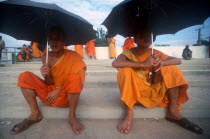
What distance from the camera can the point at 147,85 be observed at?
75.7 inches

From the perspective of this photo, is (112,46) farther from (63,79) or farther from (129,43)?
(63,79)

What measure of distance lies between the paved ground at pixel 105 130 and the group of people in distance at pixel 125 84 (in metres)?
0.07

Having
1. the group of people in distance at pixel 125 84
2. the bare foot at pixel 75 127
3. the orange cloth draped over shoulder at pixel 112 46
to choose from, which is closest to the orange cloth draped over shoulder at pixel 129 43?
the orange cloth draped over shoulder at pixel 112 46

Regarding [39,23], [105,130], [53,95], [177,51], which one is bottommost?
[105,130]

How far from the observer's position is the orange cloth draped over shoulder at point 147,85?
172 cm

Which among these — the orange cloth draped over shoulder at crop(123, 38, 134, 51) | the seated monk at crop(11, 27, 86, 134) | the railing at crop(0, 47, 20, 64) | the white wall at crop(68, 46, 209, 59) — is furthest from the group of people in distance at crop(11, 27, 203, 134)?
the white wall at crop(68, 46, 209, 59)

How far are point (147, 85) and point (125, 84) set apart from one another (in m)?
0.41

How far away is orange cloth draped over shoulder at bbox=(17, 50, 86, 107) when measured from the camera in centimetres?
177

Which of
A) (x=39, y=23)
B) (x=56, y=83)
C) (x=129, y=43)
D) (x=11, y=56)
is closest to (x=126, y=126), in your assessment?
(x=56, y=83)

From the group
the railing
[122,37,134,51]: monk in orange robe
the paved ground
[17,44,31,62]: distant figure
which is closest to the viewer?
the paved ground

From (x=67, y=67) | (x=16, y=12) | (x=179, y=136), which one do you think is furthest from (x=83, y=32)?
(x=179, y=136)

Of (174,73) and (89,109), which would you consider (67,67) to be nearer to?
(89,109)

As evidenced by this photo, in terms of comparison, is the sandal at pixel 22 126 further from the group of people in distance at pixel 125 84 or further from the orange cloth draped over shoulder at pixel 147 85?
the orange cloth draped over shoulder at pixel 147 85

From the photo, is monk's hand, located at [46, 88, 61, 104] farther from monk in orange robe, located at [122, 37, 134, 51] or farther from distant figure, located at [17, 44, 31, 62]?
distant figure, located at [17, 44, 31, 62]
